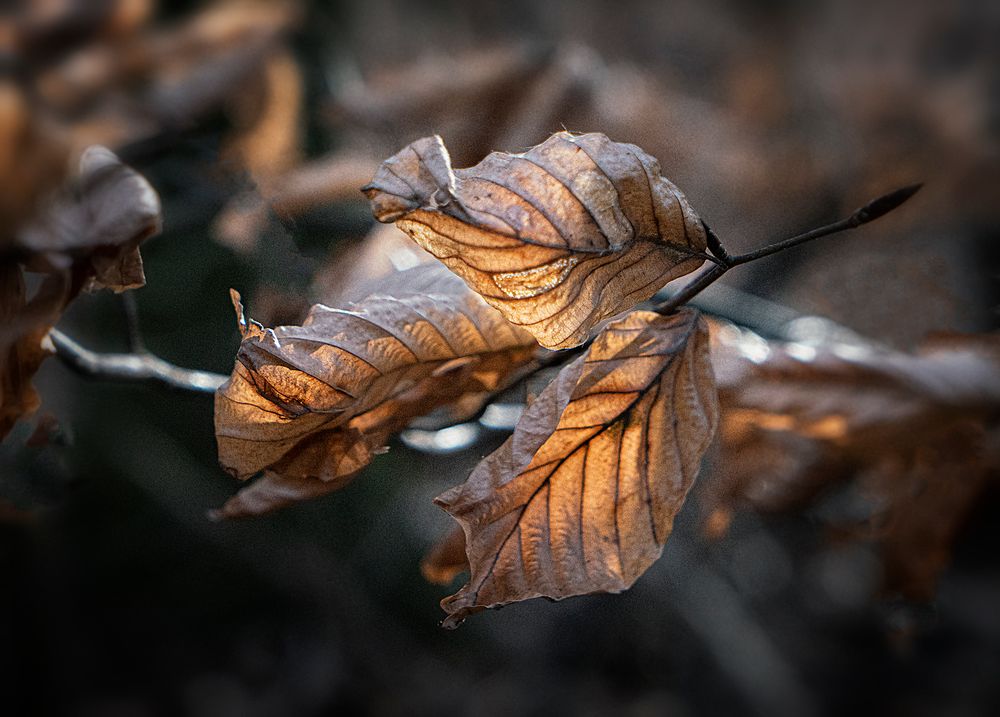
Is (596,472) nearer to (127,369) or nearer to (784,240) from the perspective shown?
(784,240)

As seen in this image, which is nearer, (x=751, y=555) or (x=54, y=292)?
(x=54, y=292)

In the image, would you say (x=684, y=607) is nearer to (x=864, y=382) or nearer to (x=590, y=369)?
(x=864, y=382)

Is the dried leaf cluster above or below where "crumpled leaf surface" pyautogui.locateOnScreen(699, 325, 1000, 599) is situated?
above

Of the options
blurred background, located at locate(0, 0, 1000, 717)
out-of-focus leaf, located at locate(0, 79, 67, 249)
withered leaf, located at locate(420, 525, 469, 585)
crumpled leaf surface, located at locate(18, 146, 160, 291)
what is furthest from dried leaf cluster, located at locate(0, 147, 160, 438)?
out-of-focus leaf, located at locate(0, 79, 67, 249)

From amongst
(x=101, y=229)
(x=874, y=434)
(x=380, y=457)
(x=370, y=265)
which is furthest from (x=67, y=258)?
(x=380, y=457)

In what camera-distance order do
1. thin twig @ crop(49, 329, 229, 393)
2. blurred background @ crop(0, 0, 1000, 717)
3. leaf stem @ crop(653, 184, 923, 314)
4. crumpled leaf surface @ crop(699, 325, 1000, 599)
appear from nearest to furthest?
leaf stem @ crop(653, 184, 923, 314), thin twig @ crop(49, 329, 229, 393), crumpled leaf surface @ crop(699, 325, 1000, 599), blurred background @ crop(0, 0, 1000, 717)

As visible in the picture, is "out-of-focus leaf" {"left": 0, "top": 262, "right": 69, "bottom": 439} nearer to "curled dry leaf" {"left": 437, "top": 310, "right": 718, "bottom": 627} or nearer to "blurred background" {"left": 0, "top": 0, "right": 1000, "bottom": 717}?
"curled dry leaf" {"left": 437, "top": 310, "right": 718, "bottom": 627}

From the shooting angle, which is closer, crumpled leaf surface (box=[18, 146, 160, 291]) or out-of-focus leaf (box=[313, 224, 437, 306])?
crumpled leaf surface (box=[18, 146, 160, 291])

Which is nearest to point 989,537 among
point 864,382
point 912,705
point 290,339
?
point 912,705
